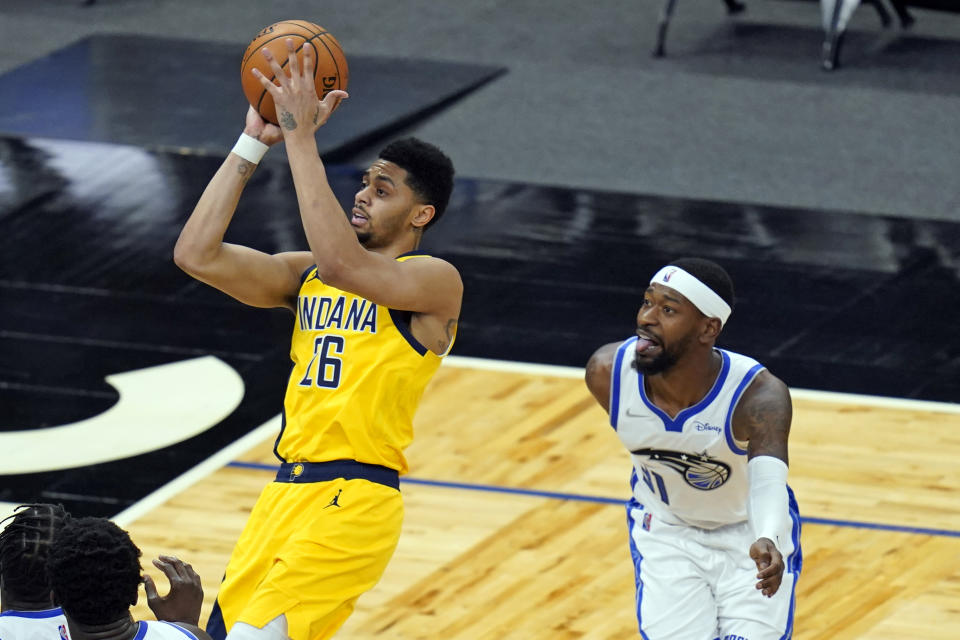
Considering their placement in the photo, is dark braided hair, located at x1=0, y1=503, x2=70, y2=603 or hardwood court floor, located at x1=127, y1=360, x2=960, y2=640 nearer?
dark braided hair, located at x1=0, y1=503, x2=70, y2=603

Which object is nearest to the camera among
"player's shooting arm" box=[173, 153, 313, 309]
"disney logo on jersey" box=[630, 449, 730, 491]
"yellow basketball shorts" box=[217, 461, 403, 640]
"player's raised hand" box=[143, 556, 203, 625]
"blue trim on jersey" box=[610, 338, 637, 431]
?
"player's raised hand" box=[143, 556, 203, 625]

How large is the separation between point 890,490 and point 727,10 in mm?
8648

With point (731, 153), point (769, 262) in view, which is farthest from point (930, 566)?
point (731, 153)

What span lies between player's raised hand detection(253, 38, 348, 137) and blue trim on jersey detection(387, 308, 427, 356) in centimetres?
59

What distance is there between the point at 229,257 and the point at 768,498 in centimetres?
163

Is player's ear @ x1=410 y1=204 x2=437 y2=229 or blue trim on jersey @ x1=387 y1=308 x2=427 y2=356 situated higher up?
player's ear @ x1=410 y1=204 x2=437 y2=229

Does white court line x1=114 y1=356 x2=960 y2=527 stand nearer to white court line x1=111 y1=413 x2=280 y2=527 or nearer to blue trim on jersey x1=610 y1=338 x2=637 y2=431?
white court line x1=111 y1=413 x2=280 y2=527

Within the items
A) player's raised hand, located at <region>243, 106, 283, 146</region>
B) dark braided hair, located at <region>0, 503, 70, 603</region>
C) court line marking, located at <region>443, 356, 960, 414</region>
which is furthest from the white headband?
court line marking, located at <region>443, 356, 960, 414</region>

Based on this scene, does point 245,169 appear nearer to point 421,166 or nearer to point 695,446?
point 421,166

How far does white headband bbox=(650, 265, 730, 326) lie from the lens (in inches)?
190

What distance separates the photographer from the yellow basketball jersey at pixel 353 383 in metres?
4.62

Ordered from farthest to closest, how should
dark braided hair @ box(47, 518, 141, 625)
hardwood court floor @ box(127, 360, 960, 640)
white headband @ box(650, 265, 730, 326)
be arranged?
hardwood court floor @ box(127, 360, 960, 640) → white headband @ box(650, 265, 730, 326) → dark braided hair @ box(47, 518, 141, 625)

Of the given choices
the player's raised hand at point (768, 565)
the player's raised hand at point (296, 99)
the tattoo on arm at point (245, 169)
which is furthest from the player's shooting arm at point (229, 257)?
the player's raised hand at point (768, 565)

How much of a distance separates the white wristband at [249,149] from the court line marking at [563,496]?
252cm
